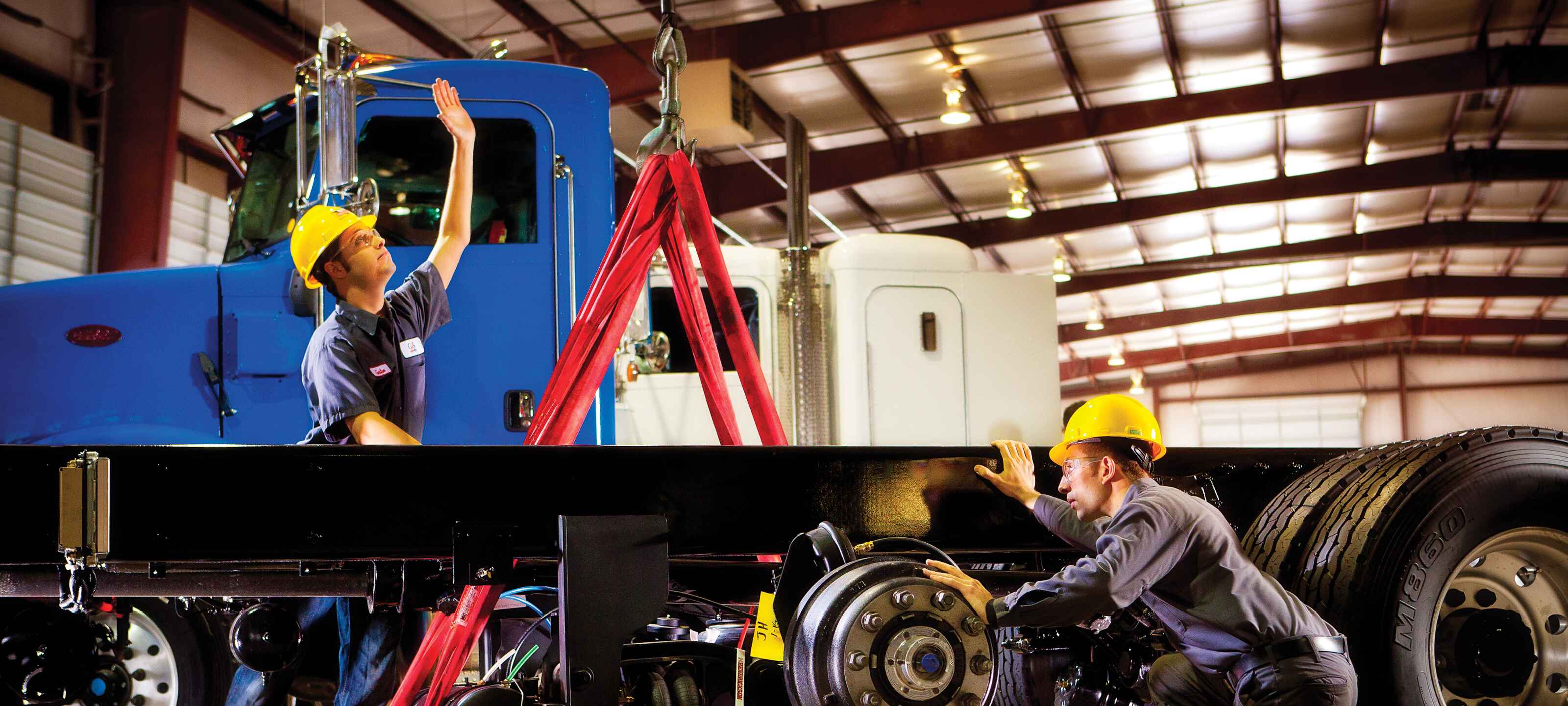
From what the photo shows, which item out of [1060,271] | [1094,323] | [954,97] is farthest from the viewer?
[1094,323]

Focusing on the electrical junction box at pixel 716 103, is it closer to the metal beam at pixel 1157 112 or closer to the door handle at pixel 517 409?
the metal beam at pixel 1157 112

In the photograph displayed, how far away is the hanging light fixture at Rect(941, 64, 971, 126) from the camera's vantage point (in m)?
13.4

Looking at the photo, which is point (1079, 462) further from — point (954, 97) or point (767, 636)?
point (954, 97)

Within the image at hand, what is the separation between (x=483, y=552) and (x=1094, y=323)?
23.0 meters

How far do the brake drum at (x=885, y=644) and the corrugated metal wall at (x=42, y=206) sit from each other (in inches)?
396

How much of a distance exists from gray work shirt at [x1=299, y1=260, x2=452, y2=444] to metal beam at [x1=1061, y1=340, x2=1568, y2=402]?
27274 mm

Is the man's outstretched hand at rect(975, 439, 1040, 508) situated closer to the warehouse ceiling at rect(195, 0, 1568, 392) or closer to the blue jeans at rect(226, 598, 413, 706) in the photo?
the blue jeans at rect(226, 598, 413, 706)

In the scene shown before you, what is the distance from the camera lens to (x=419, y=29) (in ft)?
40.6

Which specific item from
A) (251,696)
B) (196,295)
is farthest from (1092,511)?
(196,295)

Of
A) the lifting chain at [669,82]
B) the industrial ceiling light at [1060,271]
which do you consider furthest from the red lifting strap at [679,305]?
the industrial ceiling light at [1060,271]

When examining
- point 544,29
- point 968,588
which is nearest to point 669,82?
point 968,588

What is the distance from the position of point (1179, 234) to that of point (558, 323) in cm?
1784

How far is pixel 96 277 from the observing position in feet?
14.4

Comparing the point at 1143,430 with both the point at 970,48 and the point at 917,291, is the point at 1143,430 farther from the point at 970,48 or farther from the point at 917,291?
the point at 970,48
